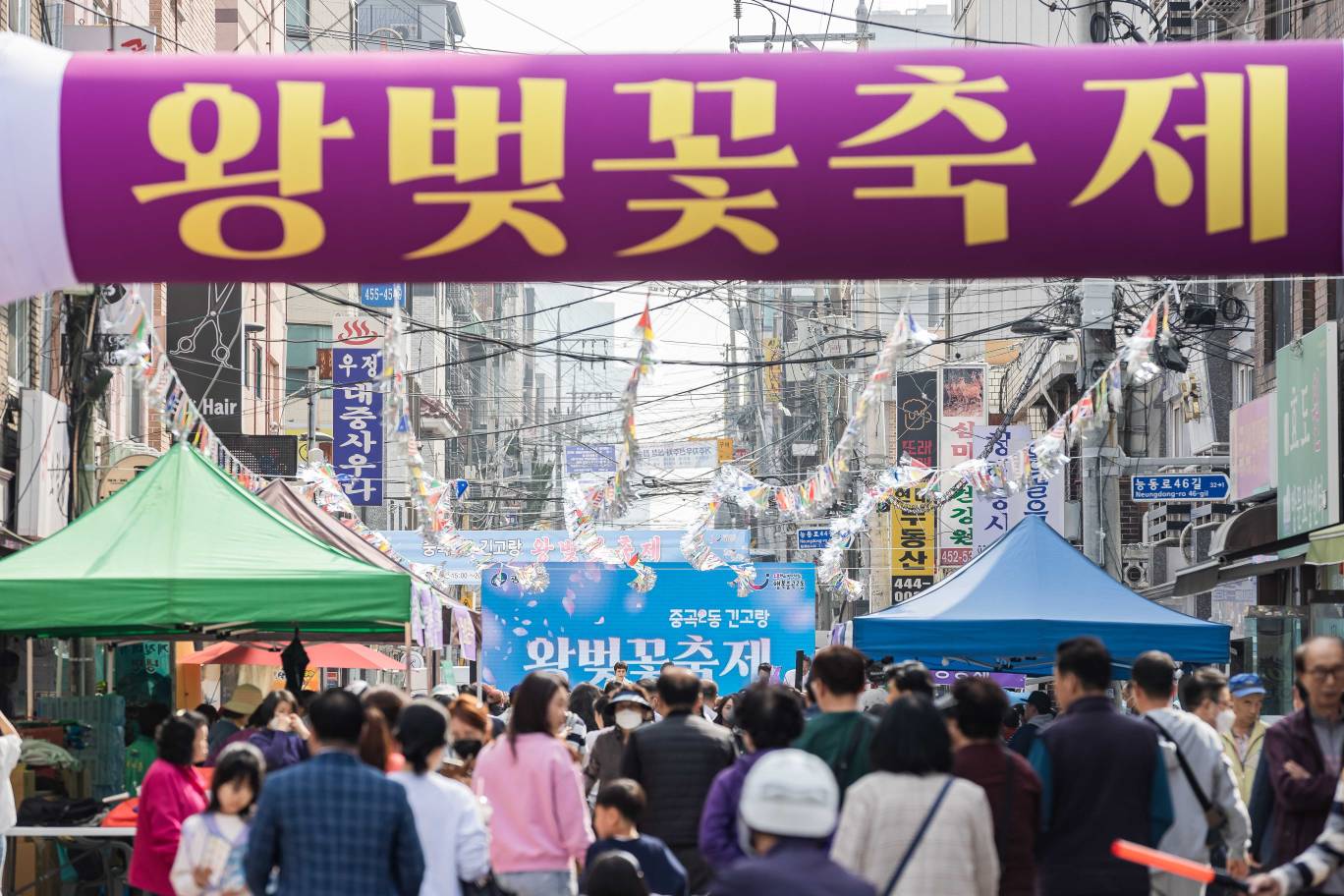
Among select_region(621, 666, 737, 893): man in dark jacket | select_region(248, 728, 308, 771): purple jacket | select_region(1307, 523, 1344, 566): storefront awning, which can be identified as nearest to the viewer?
select_region(621, 666, 737, 893): man in dark jacket

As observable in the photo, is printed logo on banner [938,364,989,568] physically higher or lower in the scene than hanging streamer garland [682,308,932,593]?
higher

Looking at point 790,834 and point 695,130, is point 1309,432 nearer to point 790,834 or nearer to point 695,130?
point 695,130

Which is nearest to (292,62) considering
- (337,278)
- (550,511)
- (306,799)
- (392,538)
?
(337,278)

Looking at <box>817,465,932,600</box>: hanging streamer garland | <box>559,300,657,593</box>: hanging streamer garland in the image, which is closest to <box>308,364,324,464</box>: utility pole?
<box>559,300,657,593</box>: hanging streamer garland

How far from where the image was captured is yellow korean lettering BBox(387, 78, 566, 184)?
7512 mm

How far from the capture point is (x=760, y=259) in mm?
7613

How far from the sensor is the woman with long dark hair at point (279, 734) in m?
10.2

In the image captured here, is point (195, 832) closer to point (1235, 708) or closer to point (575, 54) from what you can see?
point (575, 54)

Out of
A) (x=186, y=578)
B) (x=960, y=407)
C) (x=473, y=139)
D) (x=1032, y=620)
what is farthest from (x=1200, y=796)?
(x=960, y=407)

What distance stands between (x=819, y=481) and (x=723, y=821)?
14.4 meters

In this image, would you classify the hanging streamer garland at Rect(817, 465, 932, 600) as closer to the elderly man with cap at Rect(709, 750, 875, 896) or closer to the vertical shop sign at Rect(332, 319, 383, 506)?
the vertical shop sign at Rect(332, 319, 383, 506)

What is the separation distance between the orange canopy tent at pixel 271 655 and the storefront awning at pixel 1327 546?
10230 millimetres

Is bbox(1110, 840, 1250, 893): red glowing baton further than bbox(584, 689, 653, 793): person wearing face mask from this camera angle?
Answer: No

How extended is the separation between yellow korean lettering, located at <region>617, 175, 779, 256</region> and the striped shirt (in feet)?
10.1
